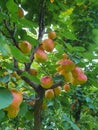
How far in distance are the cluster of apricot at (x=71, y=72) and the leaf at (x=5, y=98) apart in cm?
55

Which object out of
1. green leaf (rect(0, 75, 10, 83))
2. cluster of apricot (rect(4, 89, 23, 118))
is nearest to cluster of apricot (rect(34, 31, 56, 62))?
green leaf (rect(0, 75, 10, 83))

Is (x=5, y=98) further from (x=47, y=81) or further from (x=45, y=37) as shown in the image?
(x=45, y=37)

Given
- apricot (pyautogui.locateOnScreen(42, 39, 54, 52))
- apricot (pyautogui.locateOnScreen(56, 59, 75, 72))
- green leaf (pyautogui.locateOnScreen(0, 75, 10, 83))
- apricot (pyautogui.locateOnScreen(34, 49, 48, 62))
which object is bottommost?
green leaf (pyautogui.locateOnScreen(0, 75, 10, 83))

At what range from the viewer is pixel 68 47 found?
1.29m

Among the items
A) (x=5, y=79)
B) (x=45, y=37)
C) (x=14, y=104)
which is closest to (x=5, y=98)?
(x=14, y=104)

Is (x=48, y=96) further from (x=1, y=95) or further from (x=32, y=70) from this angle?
(x=1, y=95)

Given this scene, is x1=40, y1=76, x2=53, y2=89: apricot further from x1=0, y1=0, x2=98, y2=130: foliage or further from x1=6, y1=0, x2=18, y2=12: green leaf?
x1=6, y1=0, x2=18, y2=12: green leaf

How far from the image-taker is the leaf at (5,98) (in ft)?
2.21

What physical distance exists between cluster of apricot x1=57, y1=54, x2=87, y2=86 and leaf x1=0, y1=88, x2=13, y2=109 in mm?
553

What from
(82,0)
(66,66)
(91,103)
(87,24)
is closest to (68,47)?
(66,66)

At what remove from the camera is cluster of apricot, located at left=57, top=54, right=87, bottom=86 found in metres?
1.29

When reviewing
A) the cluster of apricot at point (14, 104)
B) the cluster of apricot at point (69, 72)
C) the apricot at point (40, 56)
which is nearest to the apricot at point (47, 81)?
the cluster of apricot at point (69, 72)

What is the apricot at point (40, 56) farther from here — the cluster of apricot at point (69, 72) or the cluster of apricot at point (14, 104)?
the cluster of apricot at point (14, 104)

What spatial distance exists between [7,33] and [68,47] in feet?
0.82
